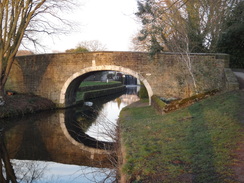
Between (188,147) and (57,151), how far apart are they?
3.90m

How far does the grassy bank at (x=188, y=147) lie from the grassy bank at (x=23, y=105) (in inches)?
290

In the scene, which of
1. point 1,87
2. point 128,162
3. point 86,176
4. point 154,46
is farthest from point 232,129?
point 1,87

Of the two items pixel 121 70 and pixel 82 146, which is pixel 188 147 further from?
pixel 121 70

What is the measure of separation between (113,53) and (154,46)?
2400 mm

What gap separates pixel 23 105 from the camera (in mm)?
12836

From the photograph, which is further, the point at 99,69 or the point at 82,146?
the point at 99,69

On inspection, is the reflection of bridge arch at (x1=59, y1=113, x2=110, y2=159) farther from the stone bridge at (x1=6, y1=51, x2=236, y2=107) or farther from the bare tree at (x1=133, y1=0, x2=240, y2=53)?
the bare tree at (x1=133, y1=0, x2=240, y2=53)

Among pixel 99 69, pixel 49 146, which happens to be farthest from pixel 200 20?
pixel 49 146

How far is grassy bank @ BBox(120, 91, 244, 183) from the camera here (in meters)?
3.42

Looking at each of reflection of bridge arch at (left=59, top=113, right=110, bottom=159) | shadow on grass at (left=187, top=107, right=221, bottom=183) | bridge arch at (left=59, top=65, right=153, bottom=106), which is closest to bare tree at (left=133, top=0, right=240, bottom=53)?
bridge arch at (left=59, top=65, right=153, bottom=106)

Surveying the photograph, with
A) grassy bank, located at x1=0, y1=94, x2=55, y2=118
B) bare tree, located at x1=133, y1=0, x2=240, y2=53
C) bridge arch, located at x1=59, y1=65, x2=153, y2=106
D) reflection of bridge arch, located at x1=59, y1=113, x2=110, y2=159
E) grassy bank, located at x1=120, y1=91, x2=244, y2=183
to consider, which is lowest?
reflection of bridge arch, located at x1=59, y1=113, x2=110, y2=159

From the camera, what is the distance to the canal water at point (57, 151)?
5172 mm

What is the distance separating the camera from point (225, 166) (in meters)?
3.43

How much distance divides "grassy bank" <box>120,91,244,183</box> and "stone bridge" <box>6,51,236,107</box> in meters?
5.56
